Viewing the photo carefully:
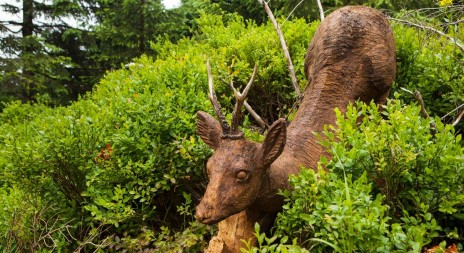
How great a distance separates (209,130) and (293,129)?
84cm

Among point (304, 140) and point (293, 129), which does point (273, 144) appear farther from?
point (293, 129)

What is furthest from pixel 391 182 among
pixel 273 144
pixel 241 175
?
pixel 241 175

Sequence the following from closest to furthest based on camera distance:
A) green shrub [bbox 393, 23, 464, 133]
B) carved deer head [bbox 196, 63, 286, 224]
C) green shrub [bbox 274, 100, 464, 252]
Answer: green shrub [bbox 274, 100, 464, 252], carved deer head [bbox 196, 63, 286, 224], green shrub [bbox 393, 23, 464, 133]

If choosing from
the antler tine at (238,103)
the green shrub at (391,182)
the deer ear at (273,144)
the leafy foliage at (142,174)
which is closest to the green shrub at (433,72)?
the leafy foliage at (142,174)

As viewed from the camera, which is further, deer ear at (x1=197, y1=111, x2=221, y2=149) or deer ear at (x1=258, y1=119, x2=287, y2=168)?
deer ear at (x1=197, y1=111, x2=221, y2=149)

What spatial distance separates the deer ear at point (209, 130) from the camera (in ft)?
10.4

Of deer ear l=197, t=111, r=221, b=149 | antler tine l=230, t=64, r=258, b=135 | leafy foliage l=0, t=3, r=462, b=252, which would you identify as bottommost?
leafy foliage l=0, t=3, r=462, b=252

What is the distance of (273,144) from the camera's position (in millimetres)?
2998

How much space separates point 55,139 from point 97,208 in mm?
755

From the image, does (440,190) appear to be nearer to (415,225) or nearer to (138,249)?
(415,225)

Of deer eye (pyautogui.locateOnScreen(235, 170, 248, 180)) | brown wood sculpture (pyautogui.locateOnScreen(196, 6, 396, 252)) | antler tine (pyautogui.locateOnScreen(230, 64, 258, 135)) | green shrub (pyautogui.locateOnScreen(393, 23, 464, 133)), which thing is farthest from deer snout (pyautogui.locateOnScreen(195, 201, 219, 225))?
green shrub (pyautogui.locateOnScreen(393, 23, 464, 133))

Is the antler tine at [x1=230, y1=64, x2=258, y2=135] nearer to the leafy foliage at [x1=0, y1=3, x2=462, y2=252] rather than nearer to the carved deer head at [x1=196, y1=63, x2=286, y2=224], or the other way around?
the carved deer head at [x1=196, y1=63, x2=286, y2=224]

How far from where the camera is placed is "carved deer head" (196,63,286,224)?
2.81 m

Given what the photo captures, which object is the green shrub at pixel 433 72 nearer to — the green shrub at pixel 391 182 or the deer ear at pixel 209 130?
the green shrub at pixel 391 182
